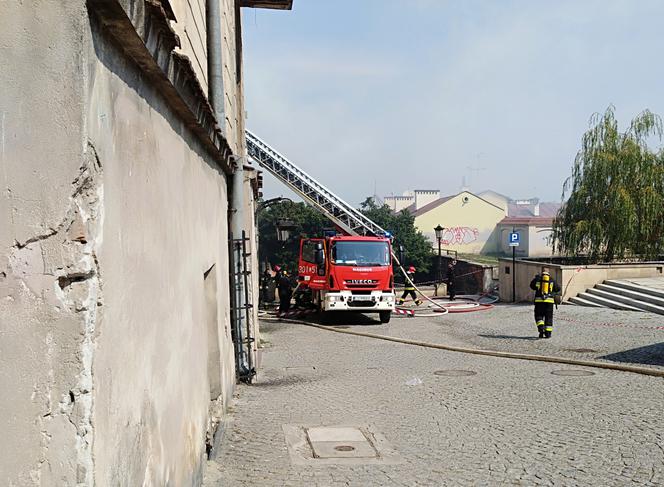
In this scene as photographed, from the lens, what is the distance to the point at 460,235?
81625mm

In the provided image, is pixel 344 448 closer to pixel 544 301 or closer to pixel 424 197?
pixel 544 301

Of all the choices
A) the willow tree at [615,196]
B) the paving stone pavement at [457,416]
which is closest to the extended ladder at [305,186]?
the willow tree at [615,196]

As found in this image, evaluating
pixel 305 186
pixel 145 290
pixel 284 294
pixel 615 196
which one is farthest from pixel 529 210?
pixel 145 290

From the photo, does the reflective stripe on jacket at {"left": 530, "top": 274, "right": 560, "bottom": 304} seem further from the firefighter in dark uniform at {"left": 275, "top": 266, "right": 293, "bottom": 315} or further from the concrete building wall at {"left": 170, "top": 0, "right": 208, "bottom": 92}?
the firefighter in dark uniform at {"left": 275, "top": 266, "right": 293, "bottom": 315}

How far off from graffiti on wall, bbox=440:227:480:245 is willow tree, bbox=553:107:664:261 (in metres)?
52.6

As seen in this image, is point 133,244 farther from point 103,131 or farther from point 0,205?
point 0,205

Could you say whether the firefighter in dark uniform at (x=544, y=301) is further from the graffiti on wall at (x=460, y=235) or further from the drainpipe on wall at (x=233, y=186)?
the graffiti on wall at (x=460, y=235)

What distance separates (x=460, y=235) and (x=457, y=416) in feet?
242

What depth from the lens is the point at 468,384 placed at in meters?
11.1

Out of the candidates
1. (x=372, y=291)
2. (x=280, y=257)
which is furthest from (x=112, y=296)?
(x=280, y=257)

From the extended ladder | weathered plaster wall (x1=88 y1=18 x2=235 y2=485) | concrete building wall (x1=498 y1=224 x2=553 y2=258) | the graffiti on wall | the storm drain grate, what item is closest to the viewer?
weathered plaster wall (x1=88 y1=18 x2=235 y2=485)

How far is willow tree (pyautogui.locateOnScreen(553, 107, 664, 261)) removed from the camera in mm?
26578

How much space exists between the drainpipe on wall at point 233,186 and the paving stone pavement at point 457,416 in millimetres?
788

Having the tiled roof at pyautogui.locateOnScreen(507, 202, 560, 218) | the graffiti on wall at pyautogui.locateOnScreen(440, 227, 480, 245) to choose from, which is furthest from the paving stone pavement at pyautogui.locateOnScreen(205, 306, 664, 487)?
the tiled roof at pyautogui.locateOnScreen(507, 202, 560, 218)
